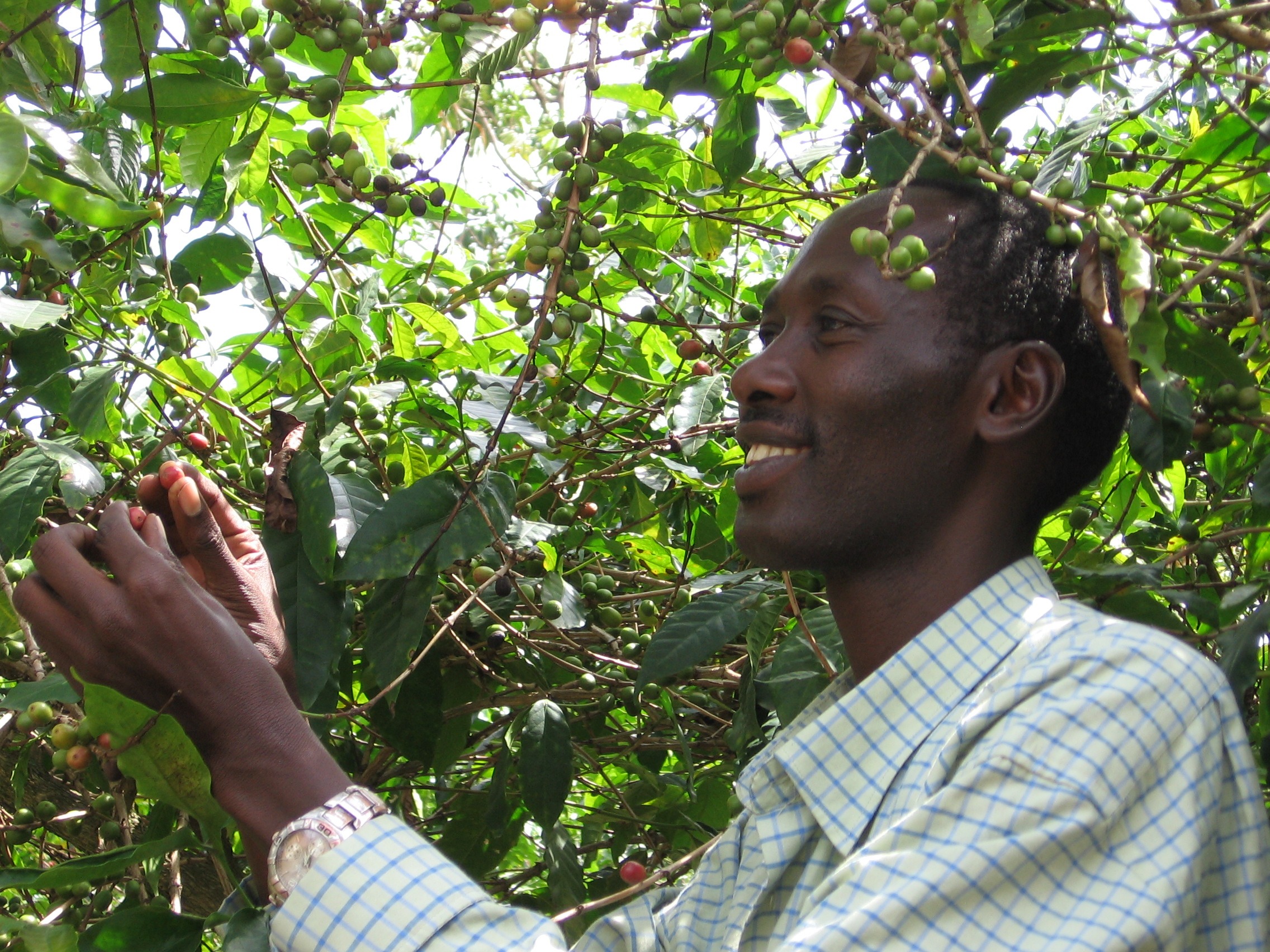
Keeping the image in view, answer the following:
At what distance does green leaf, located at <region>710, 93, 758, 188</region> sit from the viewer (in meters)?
2.14

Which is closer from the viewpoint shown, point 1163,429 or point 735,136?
point 1163,429

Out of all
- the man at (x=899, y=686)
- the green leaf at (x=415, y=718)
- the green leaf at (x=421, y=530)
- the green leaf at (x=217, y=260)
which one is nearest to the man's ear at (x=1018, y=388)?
the man at (x=899, y=686)

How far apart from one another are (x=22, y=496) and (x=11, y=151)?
0.87 metres

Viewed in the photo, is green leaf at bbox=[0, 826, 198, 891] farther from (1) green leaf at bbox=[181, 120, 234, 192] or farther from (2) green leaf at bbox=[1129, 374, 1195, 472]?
(2) green leaf at bbox=[1129, 374, 1195, 472]

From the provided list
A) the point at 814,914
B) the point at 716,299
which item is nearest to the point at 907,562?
the point at 814,914

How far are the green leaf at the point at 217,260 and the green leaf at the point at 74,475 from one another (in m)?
0.67

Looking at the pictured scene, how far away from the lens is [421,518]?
200cm

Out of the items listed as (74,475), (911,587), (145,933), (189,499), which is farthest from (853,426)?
(74,475)

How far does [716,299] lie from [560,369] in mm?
887

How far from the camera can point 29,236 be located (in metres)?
1.58

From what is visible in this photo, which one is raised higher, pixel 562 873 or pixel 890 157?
pixel 890 157

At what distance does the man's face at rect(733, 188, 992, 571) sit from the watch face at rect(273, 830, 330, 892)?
0.63 m

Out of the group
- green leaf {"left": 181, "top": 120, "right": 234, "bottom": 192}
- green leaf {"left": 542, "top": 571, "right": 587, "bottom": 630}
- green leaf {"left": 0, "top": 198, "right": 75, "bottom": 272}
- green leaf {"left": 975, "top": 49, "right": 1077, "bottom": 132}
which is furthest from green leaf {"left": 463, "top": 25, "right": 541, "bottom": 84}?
green leaf {"left": 542, "top": 571, "right": 587, "bottom": 630}

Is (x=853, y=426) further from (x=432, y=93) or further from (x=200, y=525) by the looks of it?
(x=432, y=93)
